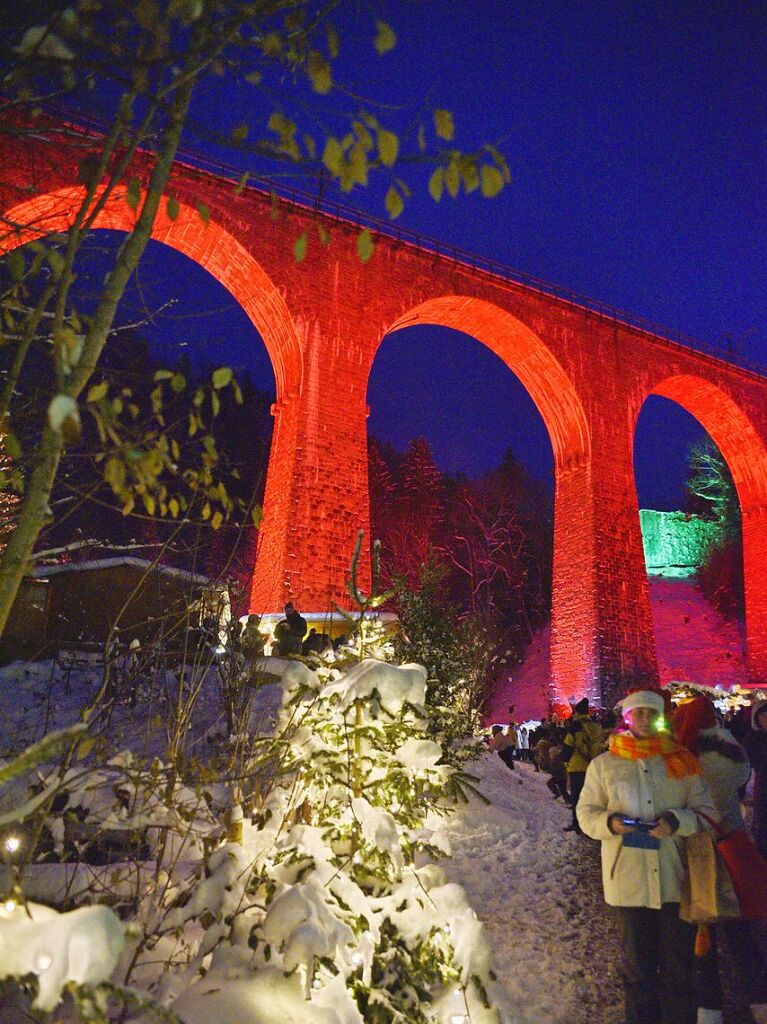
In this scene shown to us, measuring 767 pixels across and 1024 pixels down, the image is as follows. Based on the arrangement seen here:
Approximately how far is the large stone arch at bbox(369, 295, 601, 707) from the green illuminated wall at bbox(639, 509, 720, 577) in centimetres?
1626

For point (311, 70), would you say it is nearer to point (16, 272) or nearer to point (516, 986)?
point (16, 272)

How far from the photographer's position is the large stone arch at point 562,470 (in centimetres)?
1586

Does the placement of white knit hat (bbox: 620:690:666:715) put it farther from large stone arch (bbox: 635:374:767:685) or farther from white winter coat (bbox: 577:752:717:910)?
large stone arch (bbox: 635:374:767:685)

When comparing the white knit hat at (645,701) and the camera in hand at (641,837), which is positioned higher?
the white knit hat at (645,701)

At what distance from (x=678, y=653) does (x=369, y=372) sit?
1743cm

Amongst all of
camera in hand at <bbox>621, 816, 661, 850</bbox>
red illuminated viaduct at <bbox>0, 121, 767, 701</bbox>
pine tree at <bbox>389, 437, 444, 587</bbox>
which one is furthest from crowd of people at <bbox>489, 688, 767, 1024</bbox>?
pine tree at <bbox>389, 437, 444, 587</bbox>

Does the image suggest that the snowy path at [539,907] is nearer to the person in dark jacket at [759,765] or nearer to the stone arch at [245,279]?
the person in dark jacket at [759,765]

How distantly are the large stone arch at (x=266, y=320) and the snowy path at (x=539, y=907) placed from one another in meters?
6.74

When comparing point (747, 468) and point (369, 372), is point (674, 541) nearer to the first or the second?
point (747, 468)

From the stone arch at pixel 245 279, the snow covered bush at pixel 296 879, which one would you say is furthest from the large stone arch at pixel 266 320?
the snow covered bush at pixel 296 879

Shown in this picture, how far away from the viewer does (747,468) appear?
68.1 ft

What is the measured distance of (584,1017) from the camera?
10.9 feet

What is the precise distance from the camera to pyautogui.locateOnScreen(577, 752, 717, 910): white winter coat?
2818 mm

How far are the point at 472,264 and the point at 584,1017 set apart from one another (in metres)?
15.2
